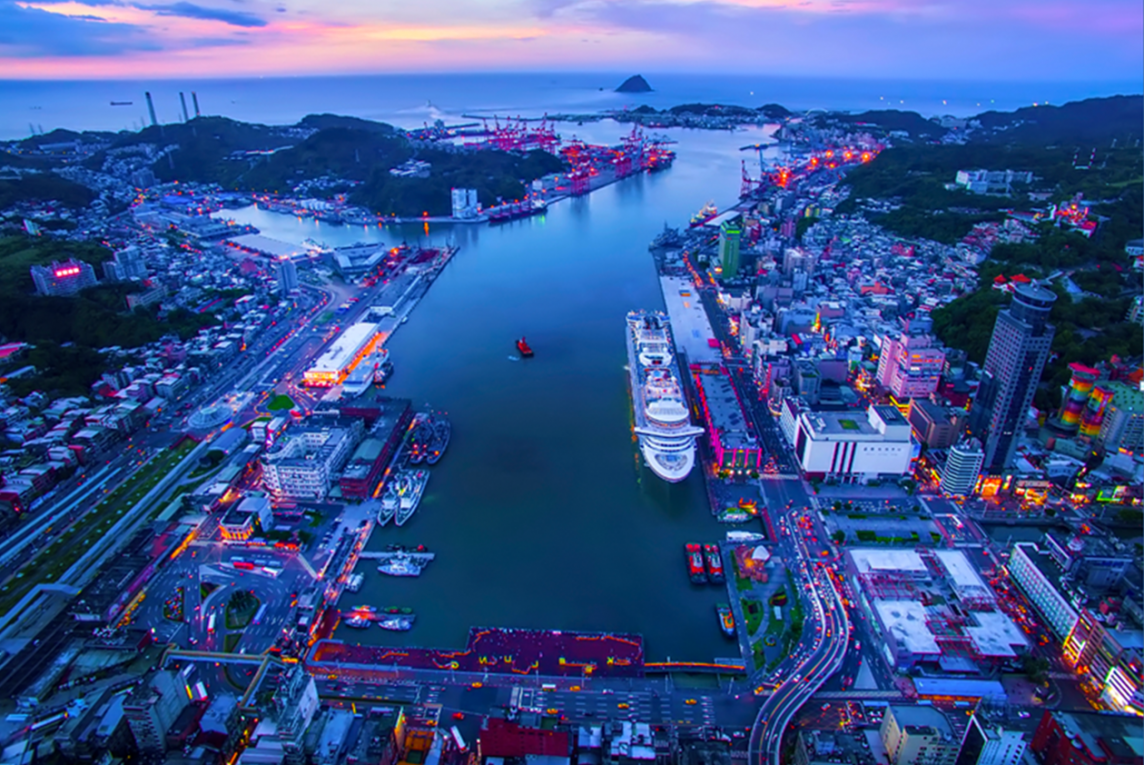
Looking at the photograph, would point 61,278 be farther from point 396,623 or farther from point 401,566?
point 396,623

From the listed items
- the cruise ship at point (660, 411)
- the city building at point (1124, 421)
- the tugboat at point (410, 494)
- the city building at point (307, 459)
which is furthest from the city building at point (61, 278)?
the city building at point (1124, 421)

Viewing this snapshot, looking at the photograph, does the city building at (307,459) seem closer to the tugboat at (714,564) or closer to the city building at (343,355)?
the city building at (343,355)

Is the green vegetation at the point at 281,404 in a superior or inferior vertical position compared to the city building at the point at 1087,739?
inferior

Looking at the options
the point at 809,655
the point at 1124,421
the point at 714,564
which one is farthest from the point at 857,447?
the point at 1124,421

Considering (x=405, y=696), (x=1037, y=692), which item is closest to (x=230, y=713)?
(x=405, y=696)

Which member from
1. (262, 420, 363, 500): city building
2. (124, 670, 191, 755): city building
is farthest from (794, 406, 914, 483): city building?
(124, 670, 191, 755): city building
